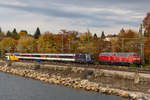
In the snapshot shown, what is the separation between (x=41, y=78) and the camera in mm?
43281

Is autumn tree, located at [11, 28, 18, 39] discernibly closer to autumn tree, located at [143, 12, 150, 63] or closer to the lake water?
autumn tree, located at [143, 12, 150, 63]

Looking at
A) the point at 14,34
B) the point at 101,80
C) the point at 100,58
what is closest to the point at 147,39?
the point at 100,58

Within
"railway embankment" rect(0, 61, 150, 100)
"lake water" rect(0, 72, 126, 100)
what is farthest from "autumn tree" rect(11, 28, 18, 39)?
"lake water" rect(0, 72, 126, 100)

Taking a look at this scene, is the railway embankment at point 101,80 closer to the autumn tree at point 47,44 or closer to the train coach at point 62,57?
the train coach at point 62,57


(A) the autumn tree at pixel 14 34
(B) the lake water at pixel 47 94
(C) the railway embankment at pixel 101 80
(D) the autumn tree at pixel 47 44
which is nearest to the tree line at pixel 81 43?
(D) the autumn tree at pixel 47 44

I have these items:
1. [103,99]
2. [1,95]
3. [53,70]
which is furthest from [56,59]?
[103,99]

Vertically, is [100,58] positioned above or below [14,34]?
below

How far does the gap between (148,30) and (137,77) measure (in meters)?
22.9

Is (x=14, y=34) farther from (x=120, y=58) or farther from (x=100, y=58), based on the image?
(x=120, y=58)

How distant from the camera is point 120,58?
44.5 m

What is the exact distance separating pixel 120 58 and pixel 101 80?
1219cm

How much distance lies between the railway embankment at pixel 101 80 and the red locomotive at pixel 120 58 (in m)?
8.89

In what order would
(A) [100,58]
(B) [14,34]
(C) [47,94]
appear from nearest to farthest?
(C) [47,94] → (A) [100,58] → (B) [14,34]

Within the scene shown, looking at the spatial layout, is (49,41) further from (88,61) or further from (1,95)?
(1,95)
